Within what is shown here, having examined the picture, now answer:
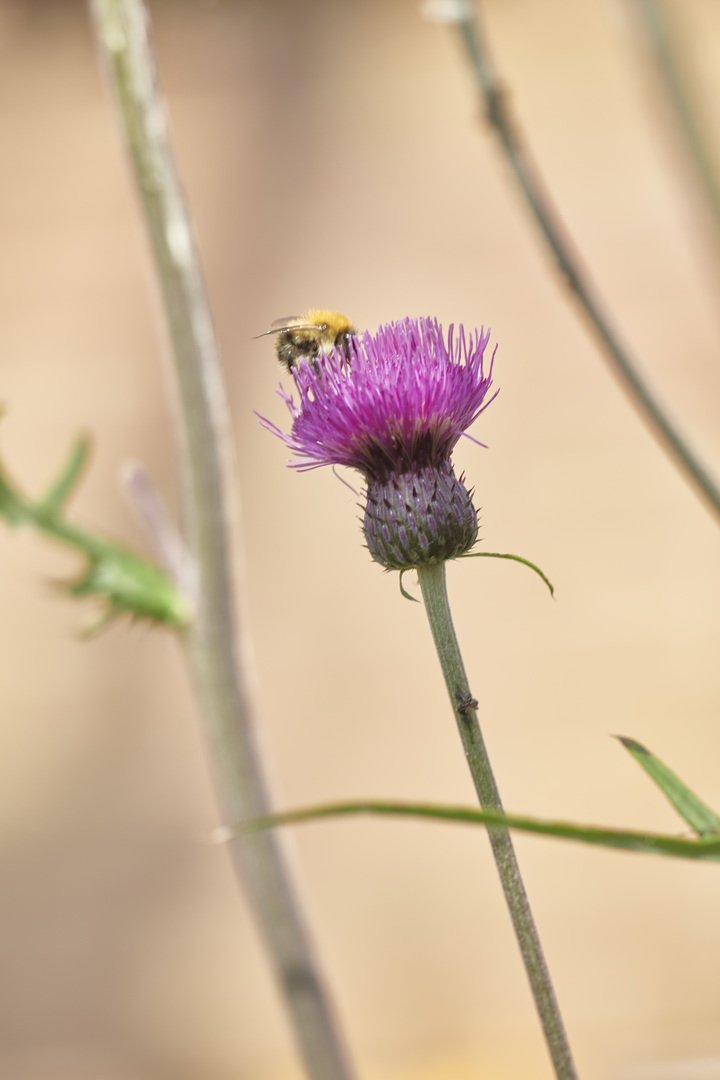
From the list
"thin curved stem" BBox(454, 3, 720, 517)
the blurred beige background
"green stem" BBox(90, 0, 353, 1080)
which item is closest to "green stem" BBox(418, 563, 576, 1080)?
"thin curved stem" BBox(454, 3, 720, 517)

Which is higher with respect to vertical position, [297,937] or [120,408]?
[120,408]

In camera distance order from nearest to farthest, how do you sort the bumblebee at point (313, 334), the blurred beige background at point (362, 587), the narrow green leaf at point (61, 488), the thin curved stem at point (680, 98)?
the thin curved stem at point (680, 98), the bumblebee at point (313, 334), the narrow green leaf at point (61, 488), the blurred beige background at point (362, 587)

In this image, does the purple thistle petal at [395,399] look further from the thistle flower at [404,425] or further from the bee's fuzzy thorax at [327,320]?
the bee's fuzzy thorax at [327,320]

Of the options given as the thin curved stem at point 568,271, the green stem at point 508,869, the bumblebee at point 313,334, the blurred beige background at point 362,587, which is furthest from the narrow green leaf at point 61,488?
the blurred beige background at point 362,587

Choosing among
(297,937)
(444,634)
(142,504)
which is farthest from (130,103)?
(297,937)

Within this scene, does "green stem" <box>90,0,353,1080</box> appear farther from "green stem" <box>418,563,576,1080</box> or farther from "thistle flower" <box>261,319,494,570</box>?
"green stem" <box>418,563,576,1080</box>

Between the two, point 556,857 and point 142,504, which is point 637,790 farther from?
point 142,504

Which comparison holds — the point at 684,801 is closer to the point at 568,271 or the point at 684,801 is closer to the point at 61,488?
the point at 568,271
